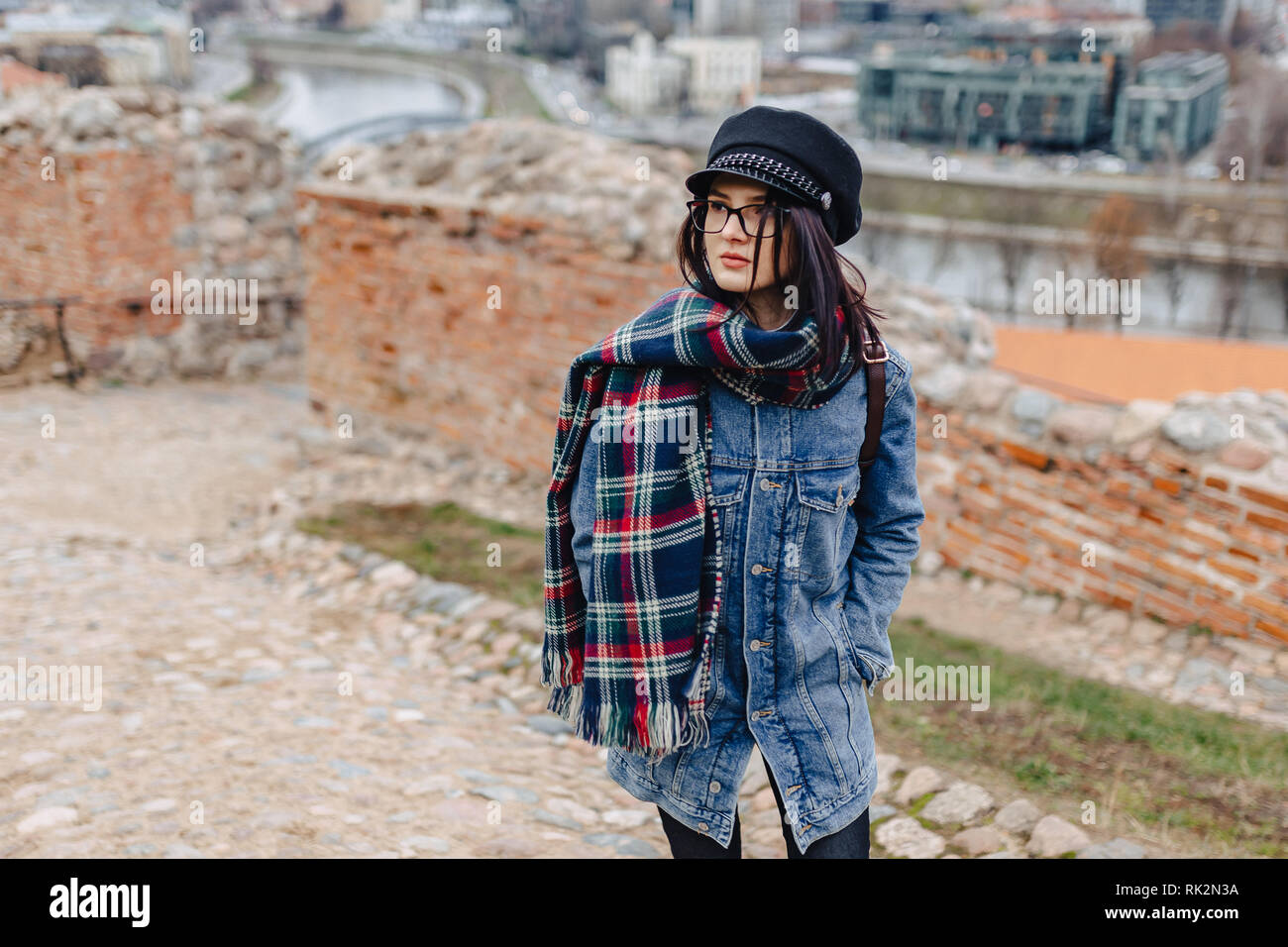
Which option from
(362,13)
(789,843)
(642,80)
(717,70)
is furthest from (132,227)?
(717,70)

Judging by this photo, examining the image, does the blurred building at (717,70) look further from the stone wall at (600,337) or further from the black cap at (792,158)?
the black cap at (792,158)

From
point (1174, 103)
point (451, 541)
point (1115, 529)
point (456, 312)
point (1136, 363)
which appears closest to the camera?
point (1115, 529)

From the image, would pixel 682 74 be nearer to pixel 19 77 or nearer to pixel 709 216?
pixel 19 77

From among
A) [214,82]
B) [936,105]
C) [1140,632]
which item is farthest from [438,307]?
[936,105]

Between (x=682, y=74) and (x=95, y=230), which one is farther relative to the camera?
(x=682, y=74)

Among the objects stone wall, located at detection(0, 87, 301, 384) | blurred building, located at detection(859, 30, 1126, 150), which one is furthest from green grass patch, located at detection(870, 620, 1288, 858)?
blurred building, located at detection(859, 30, 1126, 150)

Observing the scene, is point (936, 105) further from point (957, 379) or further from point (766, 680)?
point (766, 680)

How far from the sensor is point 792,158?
5.85 ft

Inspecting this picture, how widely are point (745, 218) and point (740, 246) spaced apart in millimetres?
48

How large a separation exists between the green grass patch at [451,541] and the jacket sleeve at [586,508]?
10.2 feet

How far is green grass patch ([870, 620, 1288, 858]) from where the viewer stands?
10.8 feet

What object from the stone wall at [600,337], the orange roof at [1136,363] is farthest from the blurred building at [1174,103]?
the stone wall at [600,337]

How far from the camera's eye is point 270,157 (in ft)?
38.0

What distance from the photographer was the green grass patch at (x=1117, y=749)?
330 centimetres
